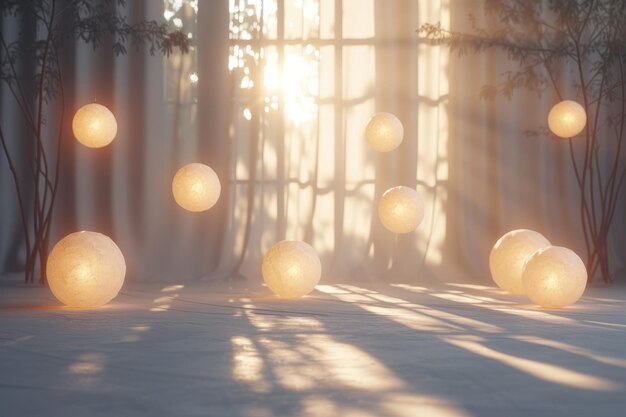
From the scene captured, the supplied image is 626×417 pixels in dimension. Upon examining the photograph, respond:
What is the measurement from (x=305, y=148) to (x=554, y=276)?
2.80 metres

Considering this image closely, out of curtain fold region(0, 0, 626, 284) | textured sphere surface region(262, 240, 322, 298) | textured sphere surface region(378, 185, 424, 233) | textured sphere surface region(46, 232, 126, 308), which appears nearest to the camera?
textured sphere surface region(46, 232, 126, 308)

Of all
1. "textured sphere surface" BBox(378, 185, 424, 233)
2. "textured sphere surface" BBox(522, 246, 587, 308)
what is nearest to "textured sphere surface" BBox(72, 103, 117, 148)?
"textured sphere surface" BBox(378, 185, 424, 233)

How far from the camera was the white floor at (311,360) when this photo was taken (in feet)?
5.63

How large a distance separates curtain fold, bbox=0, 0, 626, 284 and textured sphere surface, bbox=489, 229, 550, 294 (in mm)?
1497

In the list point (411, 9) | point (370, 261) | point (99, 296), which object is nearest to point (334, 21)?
point (411, 9)

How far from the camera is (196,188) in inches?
171

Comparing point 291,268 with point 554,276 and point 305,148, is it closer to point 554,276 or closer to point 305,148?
point 554,276

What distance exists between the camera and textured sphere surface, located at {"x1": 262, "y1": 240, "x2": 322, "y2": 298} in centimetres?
383

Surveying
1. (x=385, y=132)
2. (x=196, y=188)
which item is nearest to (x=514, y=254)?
(x=385, y=132)

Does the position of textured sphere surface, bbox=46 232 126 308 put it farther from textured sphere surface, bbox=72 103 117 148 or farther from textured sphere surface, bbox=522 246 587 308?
textured sphere surface, bbox=522 246 587 308

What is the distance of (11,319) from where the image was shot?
3.26m

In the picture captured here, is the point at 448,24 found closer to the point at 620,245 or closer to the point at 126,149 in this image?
the point at 620,245

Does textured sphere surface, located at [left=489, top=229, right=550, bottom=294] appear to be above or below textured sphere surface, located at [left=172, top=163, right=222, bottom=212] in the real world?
below

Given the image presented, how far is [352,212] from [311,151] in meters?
0.55
